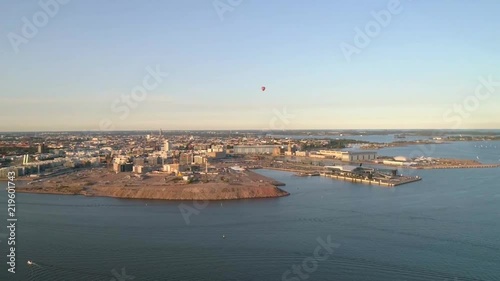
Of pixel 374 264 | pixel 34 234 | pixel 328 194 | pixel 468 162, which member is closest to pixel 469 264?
pixel 374 264

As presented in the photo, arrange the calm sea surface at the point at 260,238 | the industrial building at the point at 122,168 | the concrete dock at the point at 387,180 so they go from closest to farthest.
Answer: the calm sea surface at the point at 260,238 → the concrete dock at the point at 387,180 → the industrial building at the point at 122,168

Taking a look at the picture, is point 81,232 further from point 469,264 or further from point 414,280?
point 469,264

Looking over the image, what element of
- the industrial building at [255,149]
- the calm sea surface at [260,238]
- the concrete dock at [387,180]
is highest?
the industrial building at [255,149]

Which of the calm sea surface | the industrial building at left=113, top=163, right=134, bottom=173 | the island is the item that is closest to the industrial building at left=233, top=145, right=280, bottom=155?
Result: the industrial building at left=113, top=163, right=134, bottom=173

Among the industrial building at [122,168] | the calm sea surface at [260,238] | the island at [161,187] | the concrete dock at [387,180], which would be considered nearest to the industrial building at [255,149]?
the industrial building at [122,168]

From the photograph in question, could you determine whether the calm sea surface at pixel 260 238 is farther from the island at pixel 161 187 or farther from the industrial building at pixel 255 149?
the industrial building at pixel 255 149

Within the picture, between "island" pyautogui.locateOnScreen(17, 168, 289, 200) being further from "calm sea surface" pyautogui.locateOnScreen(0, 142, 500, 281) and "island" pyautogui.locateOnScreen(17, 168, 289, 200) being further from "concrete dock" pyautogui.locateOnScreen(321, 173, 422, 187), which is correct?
"concrete dock" pyautogui.locateOnScreen(321, 173, 422, 187)

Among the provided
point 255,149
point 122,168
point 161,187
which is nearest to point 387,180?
point 161,187

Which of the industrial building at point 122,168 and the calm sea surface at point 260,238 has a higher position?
the industrial building at point 122,168

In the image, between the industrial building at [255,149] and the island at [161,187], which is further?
the industrial building at [255,149]
